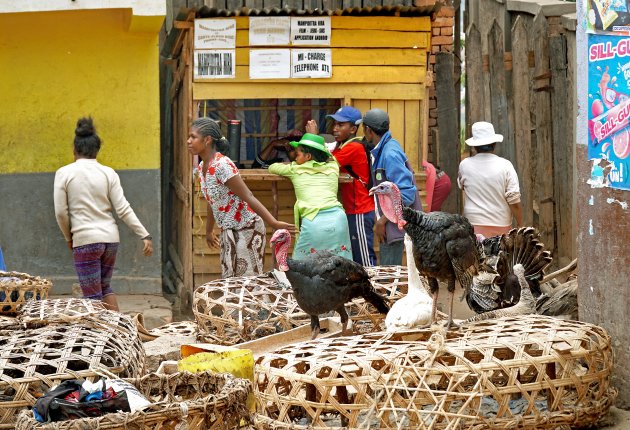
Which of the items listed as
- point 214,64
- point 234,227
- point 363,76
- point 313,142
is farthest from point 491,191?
point 214,64

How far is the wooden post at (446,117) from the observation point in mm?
13031

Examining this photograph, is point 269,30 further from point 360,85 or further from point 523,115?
point 523,115

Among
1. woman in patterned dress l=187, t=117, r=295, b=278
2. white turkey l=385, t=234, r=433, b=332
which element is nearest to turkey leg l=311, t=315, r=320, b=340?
white turkey l=385, t=234, r=433, b=332

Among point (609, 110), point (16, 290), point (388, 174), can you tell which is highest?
point (609, 110)

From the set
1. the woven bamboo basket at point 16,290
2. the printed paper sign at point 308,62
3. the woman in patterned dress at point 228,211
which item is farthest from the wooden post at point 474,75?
the woven bamboo basket at point 16,290

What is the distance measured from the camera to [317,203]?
888 centimetres

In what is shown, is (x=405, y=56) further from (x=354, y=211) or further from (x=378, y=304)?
(x=378, y=304)

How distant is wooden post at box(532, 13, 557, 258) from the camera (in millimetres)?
10336

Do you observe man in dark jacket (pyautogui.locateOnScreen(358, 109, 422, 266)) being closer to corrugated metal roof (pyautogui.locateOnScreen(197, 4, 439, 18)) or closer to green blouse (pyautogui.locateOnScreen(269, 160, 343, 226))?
green blouse (pyautogui.locateOnScreen(269, 160, 343, 226))

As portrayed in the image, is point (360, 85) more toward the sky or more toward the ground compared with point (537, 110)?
more toward the sky

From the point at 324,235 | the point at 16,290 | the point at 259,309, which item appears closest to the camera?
the point at 16,290

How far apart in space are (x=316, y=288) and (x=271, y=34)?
481cm

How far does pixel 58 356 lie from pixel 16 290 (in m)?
1.91

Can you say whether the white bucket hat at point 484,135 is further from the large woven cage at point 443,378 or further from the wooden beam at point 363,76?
the large woven cage at point 443,378
